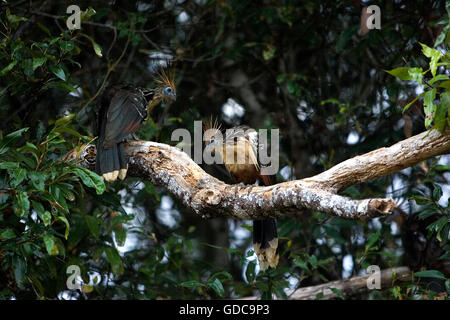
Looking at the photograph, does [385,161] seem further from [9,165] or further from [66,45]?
Result: [66,45]

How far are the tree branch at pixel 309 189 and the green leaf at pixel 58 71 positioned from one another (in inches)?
33.2

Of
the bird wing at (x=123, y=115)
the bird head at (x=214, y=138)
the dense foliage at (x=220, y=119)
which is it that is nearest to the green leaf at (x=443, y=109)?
the dense foliage at (x=220, y=119)

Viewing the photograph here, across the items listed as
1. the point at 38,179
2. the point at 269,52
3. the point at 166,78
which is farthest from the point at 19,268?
the point at 269,52

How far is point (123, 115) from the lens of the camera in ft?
12.5

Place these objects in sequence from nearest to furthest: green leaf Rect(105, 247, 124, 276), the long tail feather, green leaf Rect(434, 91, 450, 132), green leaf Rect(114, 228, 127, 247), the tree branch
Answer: the tree branch
green leaf Rect(434, 91, 450, 132)
the long tail feather
green leaf Rect(105, 247, 124, 276)
green leaf Rect(114, 228, 127, 247)

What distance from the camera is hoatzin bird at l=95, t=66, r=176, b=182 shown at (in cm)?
351

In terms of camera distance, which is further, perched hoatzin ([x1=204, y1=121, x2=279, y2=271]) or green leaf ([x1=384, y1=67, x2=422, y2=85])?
perched hoatzin ([x1=204, y1=121, x2=279, y2=271])

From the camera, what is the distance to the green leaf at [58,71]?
3.45m

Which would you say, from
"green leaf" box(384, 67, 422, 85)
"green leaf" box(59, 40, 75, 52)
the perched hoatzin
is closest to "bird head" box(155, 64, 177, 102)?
the perched hoatzin

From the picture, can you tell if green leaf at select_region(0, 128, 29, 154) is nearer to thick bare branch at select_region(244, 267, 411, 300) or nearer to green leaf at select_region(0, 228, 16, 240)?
green leaf at select_region(0, 228, 16, 240)

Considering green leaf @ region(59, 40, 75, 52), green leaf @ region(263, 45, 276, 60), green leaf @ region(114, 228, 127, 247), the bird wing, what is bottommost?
green leaf @ region(114, 228, 127, 247)

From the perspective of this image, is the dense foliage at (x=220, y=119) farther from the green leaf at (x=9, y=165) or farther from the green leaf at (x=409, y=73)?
the green leaf at (x=409, y=73)
